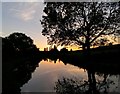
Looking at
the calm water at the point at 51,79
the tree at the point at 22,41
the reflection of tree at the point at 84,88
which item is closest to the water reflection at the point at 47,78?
the calm water at the point at 51,79

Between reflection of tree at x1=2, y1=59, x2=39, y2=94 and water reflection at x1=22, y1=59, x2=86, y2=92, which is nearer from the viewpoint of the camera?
reflection of tree at x1=2, y1=59, x2=39, y2=94

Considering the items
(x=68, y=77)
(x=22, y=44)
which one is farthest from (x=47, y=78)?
(x=22, y=44)

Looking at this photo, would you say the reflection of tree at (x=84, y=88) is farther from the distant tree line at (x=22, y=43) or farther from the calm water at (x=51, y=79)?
the distant tree line at (x=22, y=43)

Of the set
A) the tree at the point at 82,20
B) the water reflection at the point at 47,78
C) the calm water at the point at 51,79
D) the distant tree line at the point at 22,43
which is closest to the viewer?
the calm water at the point at 51,79

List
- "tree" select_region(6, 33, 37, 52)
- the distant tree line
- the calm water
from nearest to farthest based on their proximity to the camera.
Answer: the calm water < the distant tree line < "tree" select_region(6, 33, 37, 52)

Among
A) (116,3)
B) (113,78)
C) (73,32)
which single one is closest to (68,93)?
(113,78)

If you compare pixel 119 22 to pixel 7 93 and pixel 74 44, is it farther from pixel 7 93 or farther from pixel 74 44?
pixel 7 93

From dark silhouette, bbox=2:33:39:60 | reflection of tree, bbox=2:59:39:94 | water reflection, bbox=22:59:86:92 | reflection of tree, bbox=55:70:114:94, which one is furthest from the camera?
dark silhouette, bbox=2:33:39:60

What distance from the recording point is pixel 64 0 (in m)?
44.6

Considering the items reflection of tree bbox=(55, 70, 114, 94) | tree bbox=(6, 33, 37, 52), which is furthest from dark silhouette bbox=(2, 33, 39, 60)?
reflection of tree bbox=(55, 70, 114, 94)

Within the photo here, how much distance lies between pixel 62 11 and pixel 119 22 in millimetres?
9488

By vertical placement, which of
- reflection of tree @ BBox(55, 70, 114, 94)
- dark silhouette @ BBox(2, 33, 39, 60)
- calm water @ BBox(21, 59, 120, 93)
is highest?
reflection of tree @ BBox(55, 70, 114, 94)

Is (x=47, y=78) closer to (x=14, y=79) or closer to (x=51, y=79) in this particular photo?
(x=51, y=79)

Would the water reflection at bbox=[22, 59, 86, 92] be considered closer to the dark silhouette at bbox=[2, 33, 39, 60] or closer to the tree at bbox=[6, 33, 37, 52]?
the dark silhouette at bbox=[2, 33, 39, 60]
